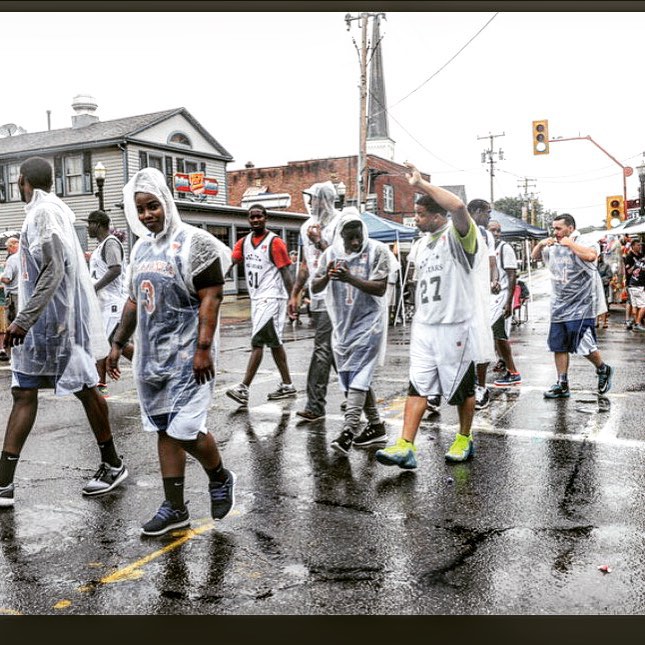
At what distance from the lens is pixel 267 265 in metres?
7.52

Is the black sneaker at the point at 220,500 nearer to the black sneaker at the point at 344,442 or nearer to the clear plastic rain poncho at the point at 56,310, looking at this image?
the clear plastic rain poncho at the point at 56,310

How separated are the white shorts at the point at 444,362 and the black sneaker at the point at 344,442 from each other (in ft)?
2.27

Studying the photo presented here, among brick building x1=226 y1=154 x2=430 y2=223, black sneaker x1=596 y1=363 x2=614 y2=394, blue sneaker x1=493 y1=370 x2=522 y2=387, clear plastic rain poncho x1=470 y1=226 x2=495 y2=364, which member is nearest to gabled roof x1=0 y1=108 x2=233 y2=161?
brick building x1=226 y1=154 x2=430 y2=223

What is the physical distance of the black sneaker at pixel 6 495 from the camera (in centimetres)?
436

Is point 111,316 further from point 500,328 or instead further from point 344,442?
point 500,328

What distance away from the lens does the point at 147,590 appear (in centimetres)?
321

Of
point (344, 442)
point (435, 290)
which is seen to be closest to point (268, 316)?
point (344, 442)

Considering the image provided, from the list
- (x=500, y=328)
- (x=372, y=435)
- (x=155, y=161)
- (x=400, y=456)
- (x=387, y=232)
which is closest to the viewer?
(x=400, y=456)

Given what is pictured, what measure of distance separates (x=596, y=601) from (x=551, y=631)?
0.25m

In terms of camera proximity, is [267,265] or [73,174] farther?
[73,174]

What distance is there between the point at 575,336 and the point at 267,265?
10.3ft

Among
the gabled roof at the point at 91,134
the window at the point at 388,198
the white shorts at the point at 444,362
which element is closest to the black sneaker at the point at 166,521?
the white shorts at the point at 444,362

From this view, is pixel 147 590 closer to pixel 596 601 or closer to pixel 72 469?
pixel 596 601

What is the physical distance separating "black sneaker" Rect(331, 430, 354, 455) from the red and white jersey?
241 cm
